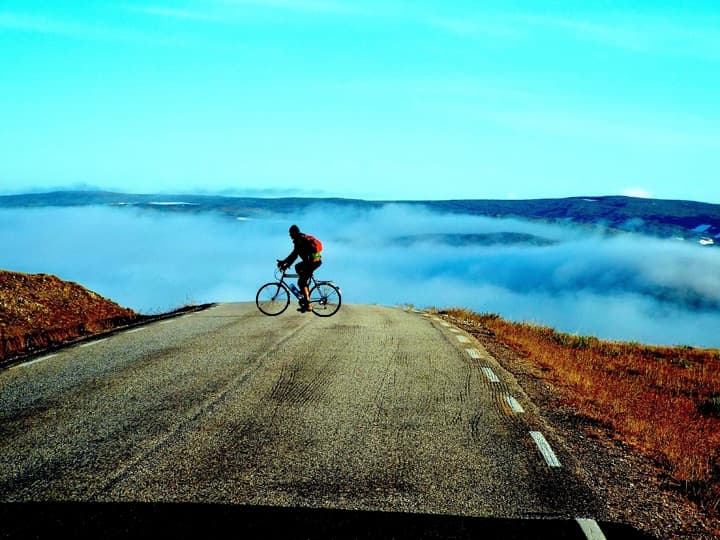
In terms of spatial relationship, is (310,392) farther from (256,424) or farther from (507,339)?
(507,339)

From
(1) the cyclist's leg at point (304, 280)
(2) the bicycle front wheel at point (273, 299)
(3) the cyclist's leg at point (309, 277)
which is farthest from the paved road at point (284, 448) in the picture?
(2) the bicycle front wheel at point (273, 299)

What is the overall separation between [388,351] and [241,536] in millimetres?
7928

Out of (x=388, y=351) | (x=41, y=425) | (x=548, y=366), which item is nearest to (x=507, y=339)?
(x=548, y=366)

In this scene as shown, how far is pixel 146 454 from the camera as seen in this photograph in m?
5.59

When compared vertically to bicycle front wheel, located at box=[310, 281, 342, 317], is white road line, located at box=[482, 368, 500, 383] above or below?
above

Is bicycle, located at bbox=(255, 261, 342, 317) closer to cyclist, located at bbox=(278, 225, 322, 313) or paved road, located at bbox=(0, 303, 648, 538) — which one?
cyclist, located at bbox=(278, 225, 322, 313)

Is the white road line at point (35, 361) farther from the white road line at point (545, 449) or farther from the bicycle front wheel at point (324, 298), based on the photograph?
the bicycle front wheel at point (324, 298)

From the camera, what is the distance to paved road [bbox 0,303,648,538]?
4.50 metres

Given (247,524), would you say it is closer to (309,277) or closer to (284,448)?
(284,448)

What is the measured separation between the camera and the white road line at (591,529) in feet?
14.2

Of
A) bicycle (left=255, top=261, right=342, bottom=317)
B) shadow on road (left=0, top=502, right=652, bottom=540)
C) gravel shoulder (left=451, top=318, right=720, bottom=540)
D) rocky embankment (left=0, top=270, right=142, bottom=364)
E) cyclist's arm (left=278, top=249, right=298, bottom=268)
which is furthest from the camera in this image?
bicycle (left=255, top=261, right=342, bottom=317)

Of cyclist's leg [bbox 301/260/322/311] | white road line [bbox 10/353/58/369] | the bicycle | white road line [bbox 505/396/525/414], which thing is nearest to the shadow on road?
white road line [bbox 505/396/525/414]

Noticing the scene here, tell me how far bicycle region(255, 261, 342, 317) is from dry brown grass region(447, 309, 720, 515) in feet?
15.8

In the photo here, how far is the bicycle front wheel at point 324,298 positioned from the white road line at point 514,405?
10318 mm
